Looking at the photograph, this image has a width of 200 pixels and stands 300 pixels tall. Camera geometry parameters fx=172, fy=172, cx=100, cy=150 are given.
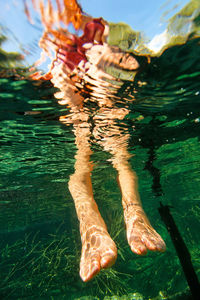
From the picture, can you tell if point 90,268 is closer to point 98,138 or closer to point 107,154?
point 98,138

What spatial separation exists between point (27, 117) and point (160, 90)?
477 centimetres

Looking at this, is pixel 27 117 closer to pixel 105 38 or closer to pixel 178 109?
pixel 105 38

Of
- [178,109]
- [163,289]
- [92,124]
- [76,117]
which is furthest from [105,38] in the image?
[163,289]

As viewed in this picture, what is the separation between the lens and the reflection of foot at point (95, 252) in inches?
155

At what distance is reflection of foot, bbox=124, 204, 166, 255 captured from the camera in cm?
446

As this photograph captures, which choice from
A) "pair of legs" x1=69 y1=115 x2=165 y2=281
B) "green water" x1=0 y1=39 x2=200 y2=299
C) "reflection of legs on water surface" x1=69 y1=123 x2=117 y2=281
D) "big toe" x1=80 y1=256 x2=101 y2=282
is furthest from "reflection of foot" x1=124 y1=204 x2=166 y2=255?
"green water" x1=0 y1=39 x2=200 y2=299

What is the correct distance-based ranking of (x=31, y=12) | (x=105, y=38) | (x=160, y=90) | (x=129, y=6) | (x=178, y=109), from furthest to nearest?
1. (x=178, y=109)
2. (x=160, y=90)
3. (x=105, y=38)
4. (x=129, y=6)
5. (x=31, y=12)

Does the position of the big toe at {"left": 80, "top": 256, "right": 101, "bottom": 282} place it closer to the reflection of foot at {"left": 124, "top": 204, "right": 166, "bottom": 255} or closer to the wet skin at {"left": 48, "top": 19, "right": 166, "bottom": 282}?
the wet skin at {"left": 48, "top": 19, "right": 166, "bottom": 282}

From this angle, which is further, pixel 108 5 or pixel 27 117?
pixel 27 117

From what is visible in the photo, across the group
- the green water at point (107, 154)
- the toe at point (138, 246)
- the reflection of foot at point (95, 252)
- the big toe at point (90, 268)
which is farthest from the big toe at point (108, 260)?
the green water at point (107, 154)

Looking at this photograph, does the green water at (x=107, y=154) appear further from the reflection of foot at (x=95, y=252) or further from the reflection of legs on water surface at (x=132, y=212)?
the reflection of foot at (x=95, y=252)

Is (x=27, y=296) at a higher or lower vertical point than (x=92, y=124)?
lower

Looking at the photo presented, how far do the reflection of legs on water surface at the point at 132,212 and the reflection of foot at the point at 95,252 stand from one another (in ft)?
2.26

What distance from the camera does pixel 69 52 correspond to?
13.4 feet
